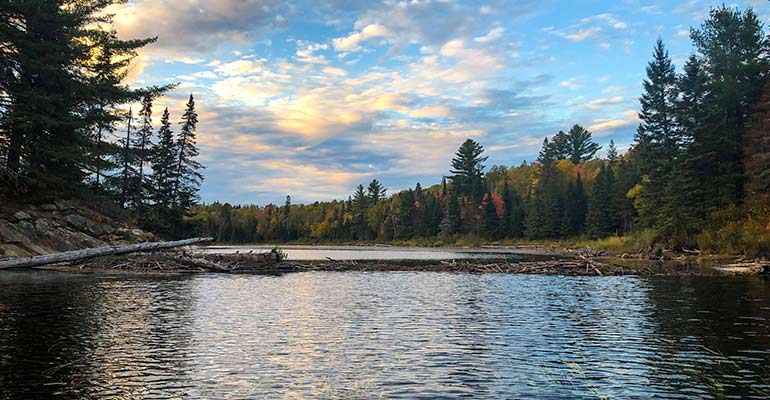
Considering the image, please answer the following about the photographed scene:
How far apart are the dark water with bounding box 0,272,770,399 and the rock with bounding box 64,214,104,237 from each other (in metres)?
11.6

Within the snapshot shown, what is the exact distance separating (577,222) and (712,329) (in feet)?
379

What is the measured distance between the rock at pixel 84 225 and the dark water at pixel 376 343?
11.6 m

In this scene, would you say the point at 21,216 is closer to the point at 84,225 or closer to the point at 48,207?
the point at 48,207

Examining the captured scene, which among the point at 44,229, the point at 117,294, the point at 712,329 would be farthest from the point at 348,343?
the point at 44,229

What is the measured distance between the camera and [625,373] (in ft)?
41.3

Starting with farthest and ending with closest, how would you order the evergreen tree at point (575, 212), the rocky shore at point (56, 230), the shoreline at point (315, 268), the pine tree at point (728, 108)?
1. the evergreen tree at point (575, 212)
2. the pine tree at point (728, 108)
3. the shoreline at point (315, 268)
4. the rocky shore at point (56, 230)

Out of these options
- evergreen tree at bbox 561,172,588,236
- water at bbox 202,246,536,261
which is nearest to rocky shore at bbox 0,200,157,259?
water at bbox 202,246,536,261

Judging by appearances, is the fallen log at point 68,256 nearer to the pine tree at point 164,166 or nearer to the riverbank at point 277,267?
the riverbank at point 277,267

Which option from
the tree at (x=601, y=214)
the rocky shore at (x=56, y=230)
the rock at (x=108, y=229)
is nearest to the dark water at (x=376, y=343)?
the rocky shore at (x=56, y=230)

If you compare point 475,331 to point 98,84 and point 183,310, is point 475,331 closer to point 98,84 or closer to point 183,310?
point 183,310

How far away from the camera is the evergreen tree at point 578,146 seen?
17700cm

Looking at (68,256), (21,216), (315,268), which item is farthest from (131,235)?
(68,256)

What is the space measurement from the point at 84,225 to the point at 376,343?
3386cm

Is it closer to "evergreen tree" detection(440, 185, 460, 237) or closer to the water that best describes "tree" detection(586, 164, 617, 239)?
the water
